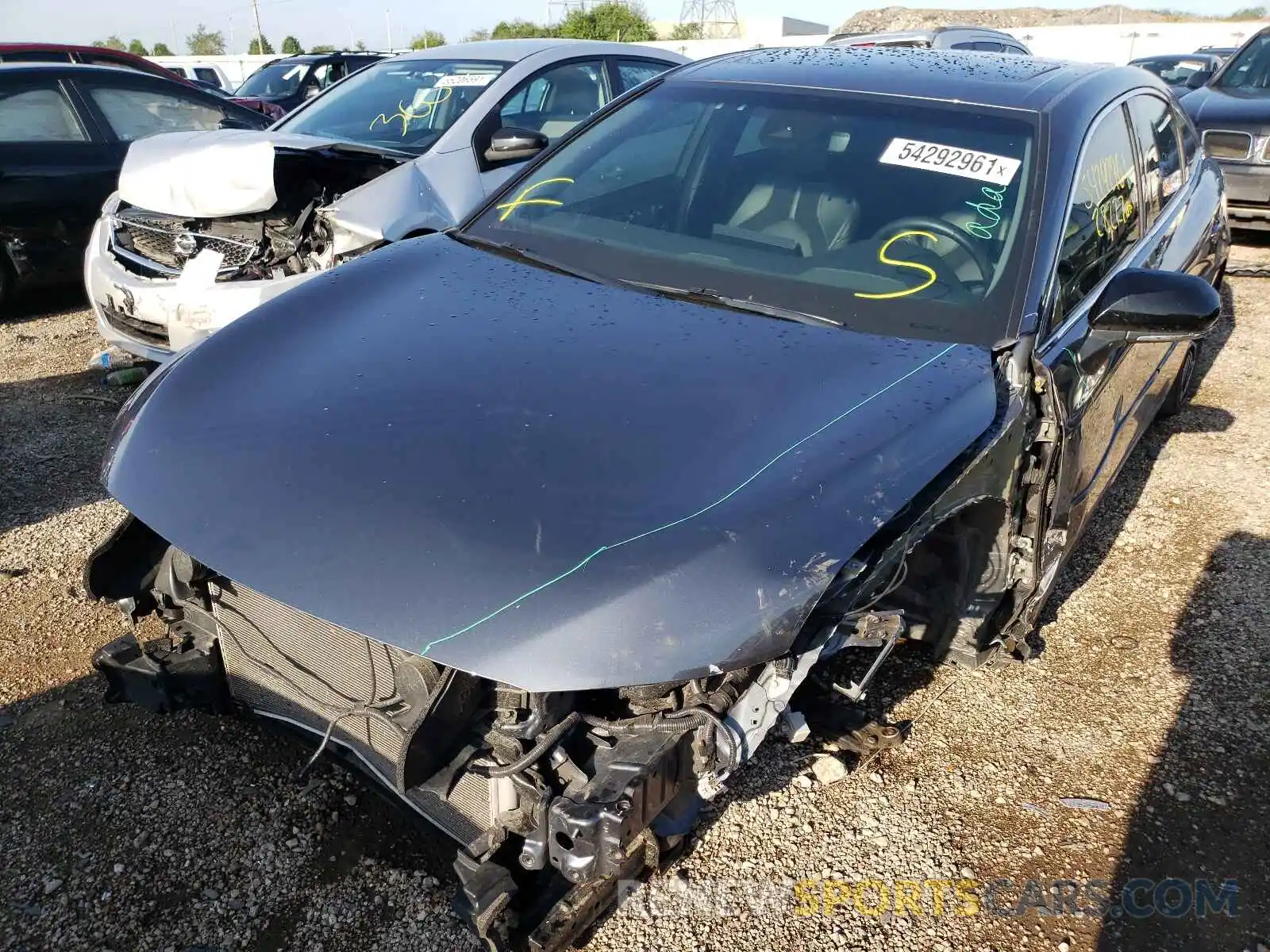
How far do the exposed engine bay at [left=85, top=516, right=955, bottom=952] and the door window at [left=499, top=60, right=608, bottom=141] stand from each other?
12.8 feet

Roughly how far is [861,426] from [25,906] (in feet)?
6.82

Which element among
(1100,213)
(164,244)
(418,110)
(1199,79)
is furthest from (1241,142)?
(164,244)

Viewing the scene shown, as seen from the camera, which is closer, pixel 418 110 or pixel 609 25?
pixel 418 110

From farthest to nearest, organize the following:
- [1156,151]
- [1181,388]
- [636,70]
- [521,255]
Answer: [636,70]
[1181,388]
[1156,151]
[521,255]

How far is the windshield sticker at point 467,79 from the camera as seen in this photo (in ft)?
17.3

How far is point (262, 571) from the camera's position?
1729 mm

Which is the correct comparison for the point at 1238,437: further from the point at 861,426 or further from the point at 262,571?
the point at 262,571

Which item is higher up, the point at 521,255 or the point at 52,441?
the point at 521,255

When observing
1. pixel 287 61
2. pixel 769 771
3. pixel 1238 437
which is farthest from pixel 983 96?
pixel 287 61

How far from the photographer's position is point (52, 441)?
4.34 meters

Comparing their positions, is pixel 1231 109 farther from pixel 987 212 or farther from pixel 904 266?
pixel 904 266

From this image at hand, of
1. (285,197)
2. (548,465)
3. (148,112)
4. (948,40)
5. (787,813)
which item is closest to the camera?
(548,465)

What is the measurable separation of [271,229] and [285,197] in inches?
6.9

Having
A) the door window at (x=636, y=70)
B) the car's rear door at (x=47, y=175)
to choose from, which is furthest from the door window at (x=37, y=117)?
the door window at (x=636, y=70)
